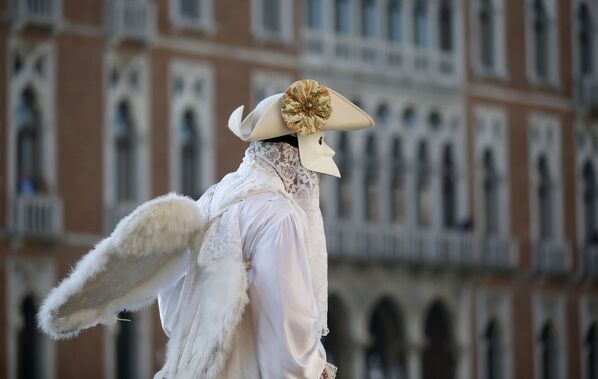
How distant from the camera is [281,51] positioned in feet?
88.4

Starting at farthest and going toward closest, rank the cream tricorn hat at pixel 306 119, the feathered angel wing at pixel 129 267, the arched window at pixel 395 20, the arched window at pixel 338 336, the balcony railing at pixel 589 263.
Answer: the balcony railing at pixel 589 263 → the arched window at pixel 395 20 → the arched window at pixel 338 336 → the cream tricorn hat at pixel 306 119 → the feathered angel wing at pixel 129 267

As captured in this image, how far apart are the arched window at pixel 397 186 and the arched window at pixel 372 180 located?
358 mm

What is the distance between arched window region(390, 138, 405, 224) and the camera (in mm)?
28406

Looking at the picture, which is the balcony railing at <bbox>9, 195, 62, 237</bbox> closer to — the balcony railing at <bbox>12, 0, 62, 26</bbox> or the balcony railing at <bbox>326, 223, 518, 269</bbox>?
the balcony railing at <bbox>12, 0, 62, 26</bbox>

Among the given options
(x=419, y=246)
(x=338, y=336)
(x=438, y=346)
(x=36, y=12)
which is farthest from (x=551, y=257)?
(x=36, y=12)

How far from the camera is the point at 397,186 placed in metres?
28.6

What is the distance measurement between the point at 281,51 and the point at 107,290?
884 inches

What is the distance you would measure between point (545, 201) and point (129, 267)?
27088 mm

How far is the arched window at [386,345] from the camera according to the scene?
1110 inches

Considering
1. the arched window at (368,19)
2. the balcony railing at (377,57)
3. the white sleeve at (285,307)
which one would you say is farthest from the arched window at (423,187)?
the white sleeve at (285,307)

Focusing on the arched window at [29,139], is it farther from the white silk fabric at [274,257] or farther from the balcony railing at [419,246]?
the white silk fabric at [274,257]

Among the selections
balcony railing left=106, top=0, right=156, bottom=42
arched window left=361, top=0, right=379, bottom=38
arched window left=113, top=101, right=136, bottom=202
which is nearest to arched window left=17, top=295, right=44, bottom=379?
arched window left=113, top=101, right=136, bottom=202

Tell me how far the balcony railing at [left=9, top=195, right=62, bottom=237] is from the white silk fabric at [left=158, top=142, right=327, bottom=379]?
18358mm

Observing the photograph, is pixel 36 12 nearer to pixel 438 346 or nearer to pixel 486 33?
pixel 438 346
